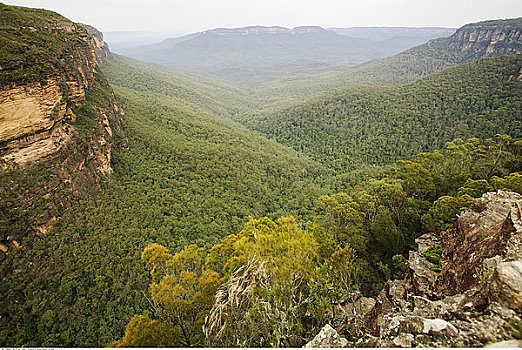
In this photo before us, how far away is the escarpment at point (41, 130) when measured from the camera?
2133 centimetres

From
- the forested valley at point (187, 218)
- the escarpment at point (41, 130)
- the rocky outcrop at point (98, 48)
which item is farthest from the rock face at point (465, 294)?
the rocky outcrop at point (98, 48)

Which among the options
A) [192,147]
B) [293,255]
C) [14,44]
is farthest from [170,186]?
[293,255]

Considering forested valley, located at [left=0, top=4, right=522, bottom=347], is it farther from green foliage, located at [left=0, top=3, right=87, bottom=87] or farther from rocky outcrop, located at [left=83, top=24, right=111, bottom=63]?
rocky outcrop, located at [left=83, top=24, right=111, bottom=63]

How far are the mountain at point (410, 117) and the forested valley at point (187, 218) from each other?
0.97 metres

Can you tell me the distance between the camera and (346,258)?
13.0 metres

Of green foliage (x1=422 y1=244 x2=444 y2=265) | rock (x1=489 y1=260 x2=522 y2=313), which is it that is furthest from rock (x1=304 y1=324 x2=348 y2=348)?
green foliage (x1=422 y1=244 x2=444 y2=265)

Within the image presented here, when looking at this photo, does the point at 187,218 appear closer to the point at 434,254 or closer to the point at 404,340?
the point at 434,254

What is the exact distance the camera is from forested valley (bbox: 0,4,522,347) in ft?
36.6

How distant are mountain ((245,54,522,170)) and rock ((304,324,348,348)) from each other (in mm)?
60205

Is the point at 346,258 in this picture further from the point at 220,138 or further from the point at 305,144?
the point at 305,144

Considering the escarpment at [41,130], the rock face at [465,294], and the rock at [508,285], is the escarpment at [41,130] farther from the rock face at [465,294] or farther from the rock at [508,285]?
the rock at [508,285]

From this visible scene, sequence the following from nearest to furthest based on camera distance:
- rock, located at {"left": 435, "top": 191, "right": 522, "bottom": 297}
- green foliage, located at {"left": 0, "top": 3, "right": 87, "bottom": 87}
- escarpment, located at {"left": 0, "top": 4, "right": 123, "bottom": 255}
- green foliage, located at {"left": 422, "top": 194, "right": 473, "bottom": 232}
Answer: rock, located at {"left": 435, "top": 191, "right": 522, "bottom": 297}, green foliage, located at {"left": 422, "top": 194, "right": 473, "bottom": 232}, escarpment, located at {"left": 0, "top": 4, "right": 123, "bottom": 255}, green foliage, located at {"left": 0, "top": 3, "right": 87, "bottom": 87}

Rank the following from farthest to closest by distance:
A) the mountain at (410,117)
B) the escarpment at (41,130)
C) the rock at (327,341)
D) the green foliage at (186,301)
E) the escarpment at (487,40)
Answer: the escarpment at (487,40) < the mountain at (410,117) < the escarpment at (41,130) < the green foliage at (186,301) < the rock at (327,341)

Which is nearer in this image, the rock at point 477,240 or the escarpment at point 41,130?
the rock at point 477,240
